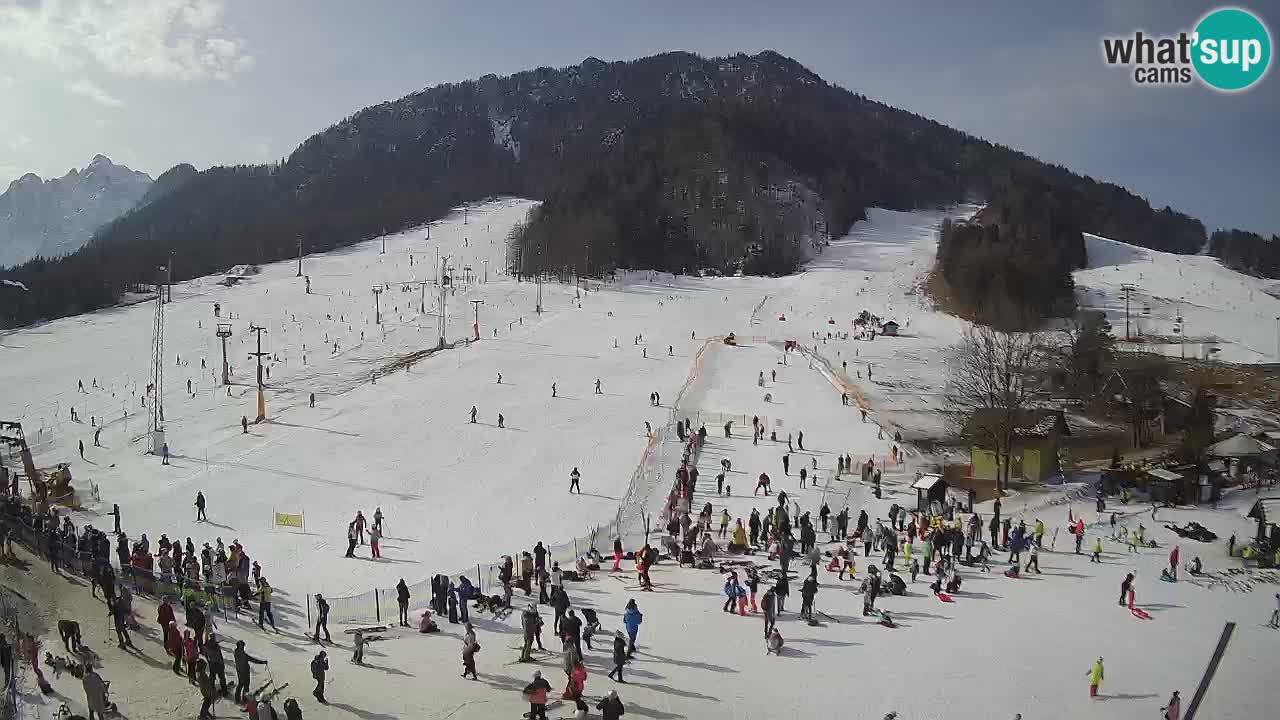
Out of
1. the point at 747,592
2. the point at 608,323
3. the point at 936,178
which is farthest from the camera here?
the point at 936,178

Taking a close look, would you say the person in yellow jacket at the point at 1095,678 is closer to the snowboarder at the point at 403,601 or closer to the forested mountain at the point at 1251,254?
the snowboarder at the point at 403,601

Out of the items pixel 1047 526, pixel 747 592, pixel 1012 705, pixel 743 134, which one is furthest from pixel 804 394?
pixel 743 134

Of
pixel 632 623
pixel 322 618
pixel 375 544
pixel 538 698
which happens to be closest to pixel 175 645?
pixel 322 618

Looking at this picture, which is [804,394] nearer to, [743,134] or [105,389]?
[105,389]

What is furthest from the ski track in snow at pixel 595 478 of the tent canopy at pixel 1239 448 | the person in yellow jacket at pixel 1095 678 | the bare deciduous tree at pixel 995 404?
the tent canopy at pixel 1239 448

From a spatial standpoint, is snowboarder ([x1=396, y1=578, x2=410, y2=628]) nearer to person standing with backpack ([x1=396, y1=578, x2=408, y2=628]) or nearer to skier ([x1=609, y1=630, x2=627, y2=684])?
person standing with backpack ([x1=396, y1=578, x2=408, y2=628])

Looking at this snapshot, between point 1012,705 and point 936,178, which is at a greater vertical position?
point 936,178
